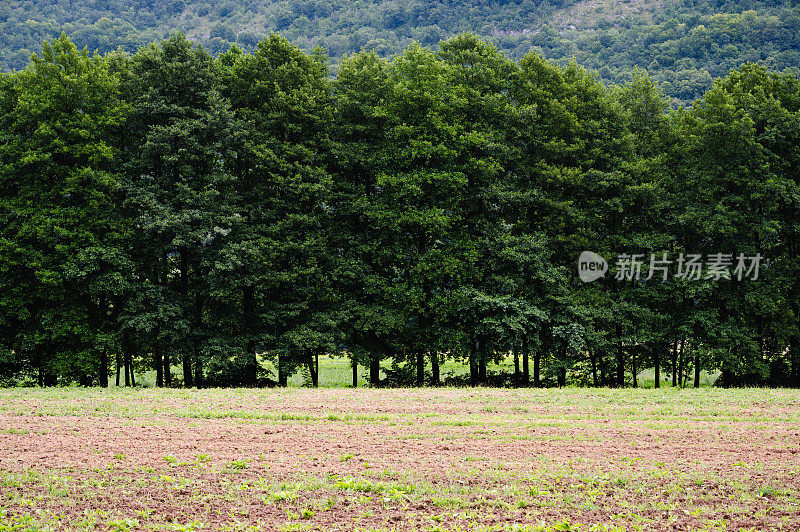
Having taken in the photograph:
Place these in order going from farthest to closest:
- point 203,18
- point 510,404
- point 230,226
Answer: point 203,18
point 230,226
point 510,404

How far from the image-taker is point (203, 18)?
147 meters

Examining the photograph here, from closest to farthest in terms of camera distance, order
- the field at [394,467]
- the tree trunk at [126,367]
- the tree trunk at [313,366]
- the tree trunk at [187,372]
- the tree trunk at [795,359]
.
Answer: the field at [394,467], the tree trunk at [187,372], the tree trunk at [313,366], the tree trunk at [795,359], the tree trunk at [126,367]

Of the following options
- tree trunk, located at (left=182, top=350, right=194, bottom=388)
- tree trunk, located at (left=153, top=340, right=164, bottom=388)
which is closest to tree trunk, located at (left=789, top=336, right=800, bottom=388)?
tree trunk, located at (left=182, top=350, right=194, bottom=388)

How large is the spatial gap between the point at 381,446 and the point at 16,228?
2265 cm

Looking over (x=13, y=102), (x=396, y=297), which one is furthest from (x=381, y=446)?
(x=13, y=102)

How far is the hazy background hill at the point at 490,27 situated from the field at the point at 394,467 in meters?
24.8

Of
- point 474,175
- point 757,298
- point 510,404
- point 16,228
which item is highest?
point 474,175

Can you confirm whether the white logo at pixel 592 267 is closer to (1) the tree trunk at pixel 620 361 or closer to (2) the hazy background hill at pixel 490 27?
(1) the tree trunk at pixel 620 361

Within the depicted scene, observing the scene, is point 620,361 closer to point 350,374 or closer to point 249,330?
point 249,330

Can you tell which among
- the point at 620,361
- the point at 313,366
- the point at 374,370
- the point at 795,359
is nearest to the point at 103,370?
the point at 313,366

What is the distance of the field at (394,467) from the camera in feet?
28.6

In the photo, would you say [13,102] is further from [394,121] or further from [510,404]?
[510,404]

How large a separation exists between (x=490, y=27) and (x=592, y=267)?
10403 centimetres

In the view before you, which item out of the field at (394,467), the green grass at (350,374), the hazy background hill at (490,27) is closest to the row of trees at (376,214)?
the green grass at (350,374)
